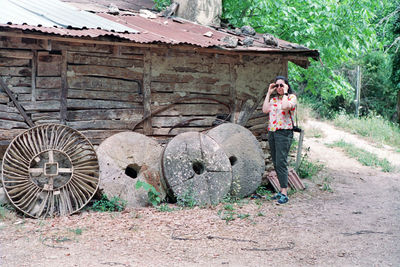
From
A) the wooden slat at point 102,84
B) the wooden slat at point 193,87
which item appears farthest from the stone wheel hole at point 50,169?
the wooden slat at point 193,87

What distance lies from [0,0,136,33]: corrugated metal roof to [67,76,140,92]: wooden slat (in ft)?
2.66

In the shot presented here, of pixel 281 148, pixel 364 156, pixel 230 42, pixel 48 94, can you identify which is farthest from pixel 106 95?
pixel 364 156

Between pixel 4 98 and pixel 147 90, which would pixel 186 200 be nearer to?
pixel 147 90

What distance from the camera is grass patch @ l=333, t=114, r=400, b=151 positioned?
47.5 ft

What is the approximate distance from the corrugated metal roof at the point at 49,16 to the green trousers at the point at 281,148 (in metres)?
2.70

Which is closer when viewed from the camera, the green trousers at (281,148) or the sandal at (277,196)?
the green trousers at (281,148)

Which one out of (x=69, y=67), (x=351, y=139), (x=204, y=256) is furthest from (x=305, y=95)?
(x=204, y=256)

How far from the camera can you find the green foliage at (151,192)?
6.60 m

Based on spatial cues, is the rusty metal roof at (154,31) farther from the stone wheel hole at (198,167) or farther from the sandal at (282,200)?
the sandal at (282,200)

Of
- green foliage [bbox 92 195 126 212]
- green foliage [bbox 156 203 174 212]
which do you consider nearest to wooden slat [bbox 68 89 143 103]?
green foliage [bbox 92 195 126 212]

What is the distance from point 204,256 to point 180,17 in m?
6.19

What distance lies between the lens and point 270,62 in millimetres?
8336

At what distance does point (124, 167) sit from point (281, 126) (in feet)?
8.02

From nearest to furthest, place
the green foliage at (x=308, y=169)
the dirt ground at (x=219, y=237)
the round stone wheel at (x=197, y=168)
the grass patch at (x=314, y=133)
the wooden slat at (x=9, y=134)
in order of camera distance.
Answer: the dirt ground at (x=219, y=237)
the wooden slat at (x=9, y=134)
the round stone wheel at (x=197, y=168)
the green foliage at (x=308, y=169)
the grass patch at (x=314, y=133)
